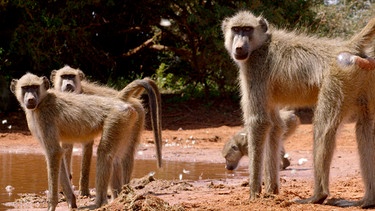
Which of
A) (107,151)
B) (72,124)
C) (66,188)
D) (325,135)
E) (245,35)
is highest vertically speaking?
(245,35)

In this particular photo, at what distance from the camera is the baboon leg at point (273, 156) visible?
7.81 m

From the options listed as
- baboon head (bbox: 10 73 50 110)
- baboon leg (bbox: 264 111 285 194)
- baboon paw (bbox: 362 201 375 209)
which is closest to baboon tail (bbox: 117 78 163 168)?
baboon head (bbox: 10 73 50 110)

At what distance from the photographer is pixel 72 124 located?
8008 millimetres

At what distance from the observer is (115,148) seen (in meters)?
7.93

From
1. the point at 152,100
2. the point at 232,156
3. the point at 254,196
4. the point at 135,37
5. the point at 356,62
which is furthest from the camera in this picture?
the point at 135,37

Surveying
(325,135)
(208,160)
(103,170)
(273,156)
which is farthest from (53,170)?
(208,160)

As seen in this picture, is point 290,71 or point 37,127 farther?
point 37,127

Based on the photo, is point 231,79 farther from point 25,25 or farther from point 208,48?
point 25,25

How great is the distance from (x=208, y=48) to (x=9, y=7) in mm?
5262

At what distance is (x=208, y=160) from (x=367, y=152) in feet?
20.0

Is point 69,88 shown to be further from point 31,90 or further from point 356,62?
point 356,62

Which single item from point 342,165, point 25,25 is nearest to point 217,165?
point 342,165

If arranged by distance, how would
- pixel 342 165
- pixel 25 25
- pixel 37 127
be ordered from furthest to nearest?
pixel 25 25 → pixel 342 165 → pixel 37 127

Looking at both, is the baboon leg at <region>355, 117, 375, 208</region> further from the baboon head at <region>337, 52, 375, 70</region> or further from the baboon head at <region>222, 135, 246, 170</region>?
the baboon head at <region>222, 135, 246, 170</region>
